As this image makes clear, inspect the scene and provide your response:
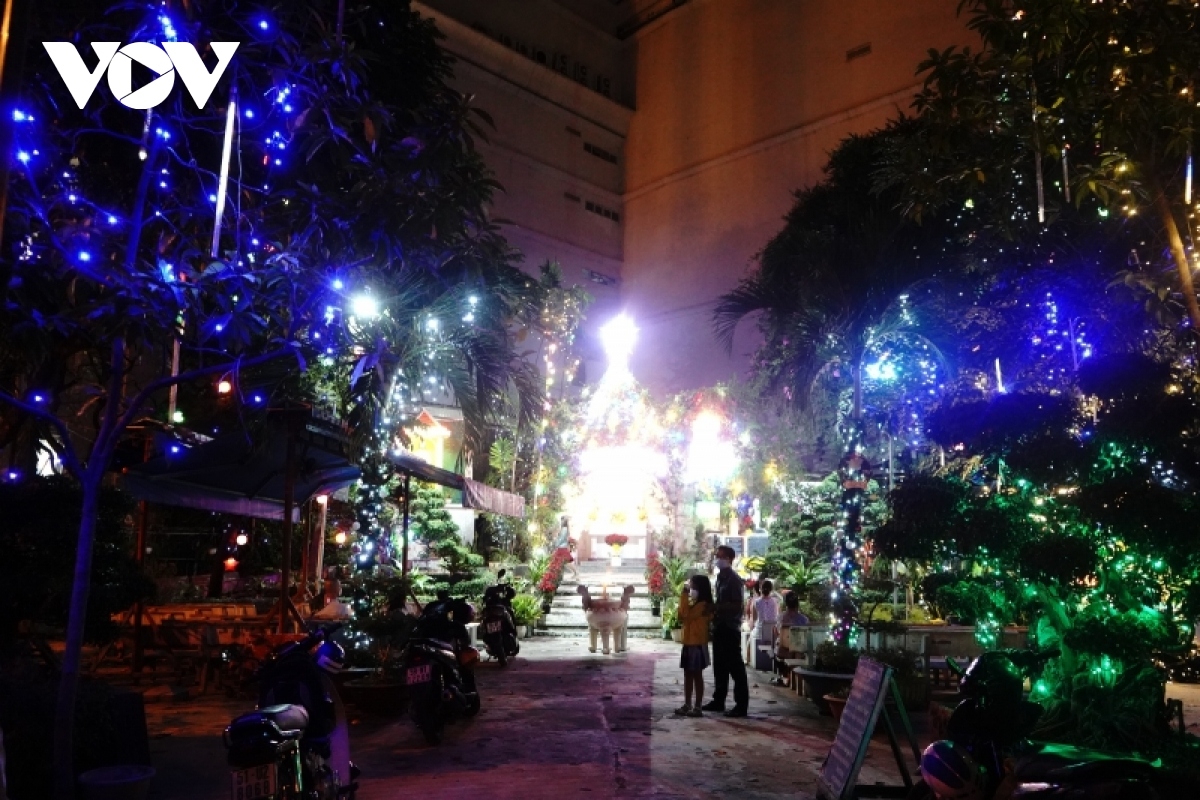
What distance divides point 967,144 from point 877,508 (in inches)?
383

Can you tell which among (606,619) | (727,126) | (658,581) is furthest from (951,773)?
(727,126)

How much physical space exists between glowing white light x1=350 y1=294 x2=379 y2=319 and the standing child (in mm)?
4788

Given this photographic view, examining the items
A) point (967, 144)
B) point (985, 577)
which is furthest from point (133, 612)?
point (967, 144)

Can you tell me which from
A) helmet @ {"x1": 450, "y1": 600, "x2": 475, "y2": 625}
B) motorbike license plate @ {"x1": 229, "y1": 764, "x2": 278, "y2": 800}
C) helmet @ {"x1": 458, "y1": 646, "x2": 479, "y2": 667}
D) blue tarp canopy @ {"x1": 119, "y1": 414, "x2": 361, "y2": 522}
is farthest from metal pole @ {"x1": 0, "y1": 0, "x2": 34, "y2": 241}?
helmet @ {"x1": 458, "y1": 646, "x2": 479, "y2": 667}

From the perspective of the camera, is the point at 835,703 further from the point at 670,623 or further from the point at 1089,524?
the point at 670,623

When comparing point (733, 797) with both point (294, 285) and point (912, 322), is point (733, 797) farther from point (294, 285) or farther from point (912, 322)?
point (912, 322)

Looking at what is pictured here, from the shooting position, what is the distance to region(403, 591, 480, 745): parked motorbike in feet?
28.0

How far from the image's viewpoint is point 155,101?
227 inches

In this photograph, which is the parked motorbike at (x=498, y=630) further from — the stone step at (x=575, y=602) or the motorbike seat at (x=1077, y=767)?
the motorbike seat at (x=1077, y=767)

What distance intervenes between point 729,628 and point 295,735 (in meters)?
5.88

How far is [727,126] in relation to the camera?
34531 millimetres

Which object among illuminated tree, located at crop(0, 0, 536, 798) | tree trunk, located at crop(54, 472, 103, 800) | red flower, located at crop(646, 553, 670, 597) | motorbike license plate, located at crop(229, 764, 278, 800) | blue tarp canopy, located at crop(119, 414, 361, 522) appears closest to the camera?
motorbike license plate, located at crop(229, 764, 278, 800)

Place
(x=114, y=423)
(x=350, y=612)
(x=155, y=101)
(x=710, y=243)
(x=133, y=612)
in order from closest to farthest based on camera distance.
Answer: (x=155, y=101)
(x=114, y=423)
(x=350, y=612)
(x=133, y=612)
(x=710, y=243)

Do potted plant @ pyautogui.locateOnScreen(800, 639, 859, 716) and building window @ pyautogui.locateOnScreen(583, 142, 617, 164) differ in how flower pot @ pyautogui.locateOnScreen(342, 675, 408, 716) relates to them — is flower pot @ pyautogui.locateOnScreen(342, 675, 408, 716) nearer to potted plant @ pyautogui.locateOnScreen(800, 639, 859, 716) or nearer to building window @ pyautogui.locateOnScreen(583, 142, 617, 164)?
potted plant @ pyautogui.locateOnScreen(800, 639, 859, 716)
